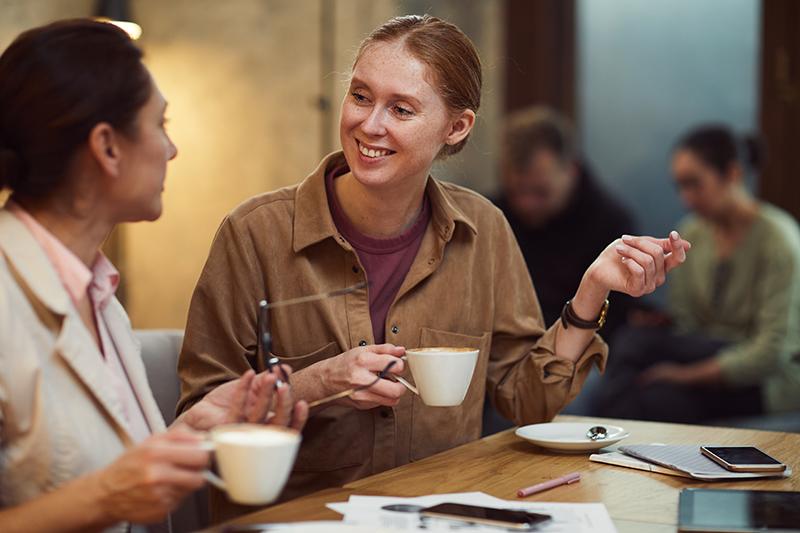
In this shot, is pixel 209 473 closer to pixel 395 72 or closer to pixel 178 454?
pixel 178 454

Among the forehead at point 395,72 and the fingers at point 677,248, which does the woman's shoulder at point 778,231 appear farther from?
the forehead at point 395,72

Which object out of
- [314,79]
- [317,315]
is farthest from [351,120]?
[314,79]

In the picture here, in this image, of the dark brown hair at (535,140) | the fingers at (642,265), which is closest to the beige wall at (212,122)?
the dark brown hair at (535,140)

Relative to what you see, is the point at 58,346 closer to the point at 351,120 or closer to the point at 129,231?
the point at 351,120

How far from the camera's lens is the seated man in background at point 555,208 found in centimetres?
417

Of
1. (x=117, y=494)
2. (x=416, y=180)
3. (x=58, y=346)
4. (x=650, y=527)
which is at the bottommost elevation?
(x=650, y=527)

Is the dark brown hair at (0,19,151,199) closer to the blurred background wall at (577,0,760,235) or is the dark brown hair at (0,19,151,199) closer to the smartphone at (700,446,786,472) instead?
the smartphone at (700,446,786,472)

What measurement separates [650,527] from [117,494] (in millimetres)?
694

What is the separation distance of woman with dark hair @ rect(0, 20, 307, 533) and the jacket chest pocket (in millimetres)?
747

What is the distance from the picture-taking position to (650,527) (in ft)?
4.75

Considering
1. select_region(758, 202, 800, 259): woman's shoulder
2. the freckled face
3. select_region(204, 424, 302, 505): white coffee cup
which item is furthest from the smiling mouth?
select_region(758, 202, 800, 259): woman's shoulder

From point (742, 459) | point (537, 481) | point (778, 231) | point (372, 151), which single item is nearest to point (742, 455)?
point (742, 459)

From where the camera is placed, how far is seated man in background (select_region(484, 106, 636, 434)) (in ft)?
13.7

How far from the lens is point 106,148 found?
4.50ft
